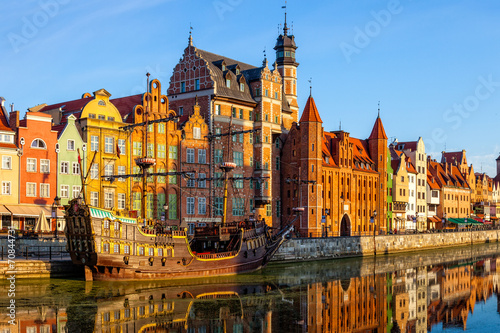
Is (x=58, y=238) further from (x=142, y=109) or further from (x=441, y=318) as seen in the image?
(x=441, y=318)

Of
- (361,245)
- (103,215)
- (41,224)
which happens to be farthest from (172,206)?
(361,245)

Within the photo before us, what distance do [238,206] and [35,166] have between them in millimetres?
26470

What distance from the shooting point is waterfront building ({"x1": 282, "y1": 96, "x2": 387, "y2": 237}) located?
83.2 metres

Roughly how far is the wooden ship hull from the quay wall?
1078 centimetres

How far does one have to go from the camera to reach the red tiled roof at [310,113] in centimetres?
8350

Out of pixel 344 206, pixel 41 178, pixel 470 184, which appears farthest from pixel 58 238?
pixel 470 184

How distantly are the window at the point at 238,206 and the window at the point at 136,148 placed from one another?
15.0 metres

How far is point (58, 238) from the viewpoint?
56344 millimetres

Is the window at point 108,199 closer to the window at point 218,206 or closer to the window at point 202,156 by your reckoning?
the window at point 202,156

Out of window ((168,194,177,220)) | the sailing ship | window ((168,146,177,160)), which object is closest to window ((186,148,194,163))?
window ((168,146,177,160))

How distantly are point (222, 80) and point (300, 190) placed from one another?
1760cm

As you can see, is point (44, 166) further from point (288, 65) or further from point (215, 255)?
point (288, 65)

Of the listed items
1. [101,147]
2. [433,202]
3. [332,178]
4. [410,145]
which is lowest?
[433,202]

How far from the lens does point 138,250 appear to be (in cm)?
4966
